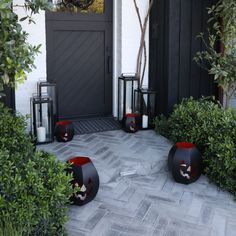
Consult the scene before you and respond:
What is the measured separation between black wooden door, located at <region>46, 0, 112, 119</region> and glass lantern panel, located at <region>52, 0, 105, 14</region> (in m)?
0.07

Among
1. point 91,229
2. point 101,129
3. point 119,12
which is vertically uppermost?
point 119,12

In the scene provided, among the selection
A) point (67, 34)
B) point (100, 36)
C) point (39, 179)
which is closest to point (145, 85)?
point (100, 36)

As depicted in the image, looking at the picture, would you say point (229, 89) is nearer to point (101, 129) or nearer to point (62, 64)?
point (101, 129)

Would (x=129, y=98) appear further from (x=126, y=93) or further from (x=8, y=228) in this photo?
(x=8, y=228)

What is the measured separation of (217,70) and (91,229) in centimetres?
283

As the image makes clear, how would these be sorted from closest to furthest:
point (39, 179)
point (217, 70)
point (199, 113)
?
point (39, 179) < point (199, 113) < point (217, 70)

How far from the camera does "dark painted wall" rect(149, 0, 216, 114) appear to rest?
5.30 meters

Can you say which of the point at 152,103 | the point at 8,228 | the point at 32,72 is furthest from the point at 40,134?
the point at 8,228

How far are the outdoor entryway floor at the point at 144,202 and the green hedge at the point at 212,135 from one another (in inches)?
6.4

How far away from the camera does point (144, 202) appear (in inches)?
137

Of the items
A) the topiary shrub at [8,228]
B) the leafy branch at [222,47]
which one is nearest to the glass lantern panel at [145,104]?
the leafy branch at [222,47]

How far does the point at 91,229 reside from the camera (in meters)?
2.99

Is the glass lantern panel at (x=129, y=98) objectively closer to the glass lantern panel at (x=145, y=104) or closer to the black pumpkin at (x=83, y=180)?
the glass lantern panel at (x=145, y=104)

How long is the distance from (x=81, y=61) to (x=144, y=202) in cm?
306
